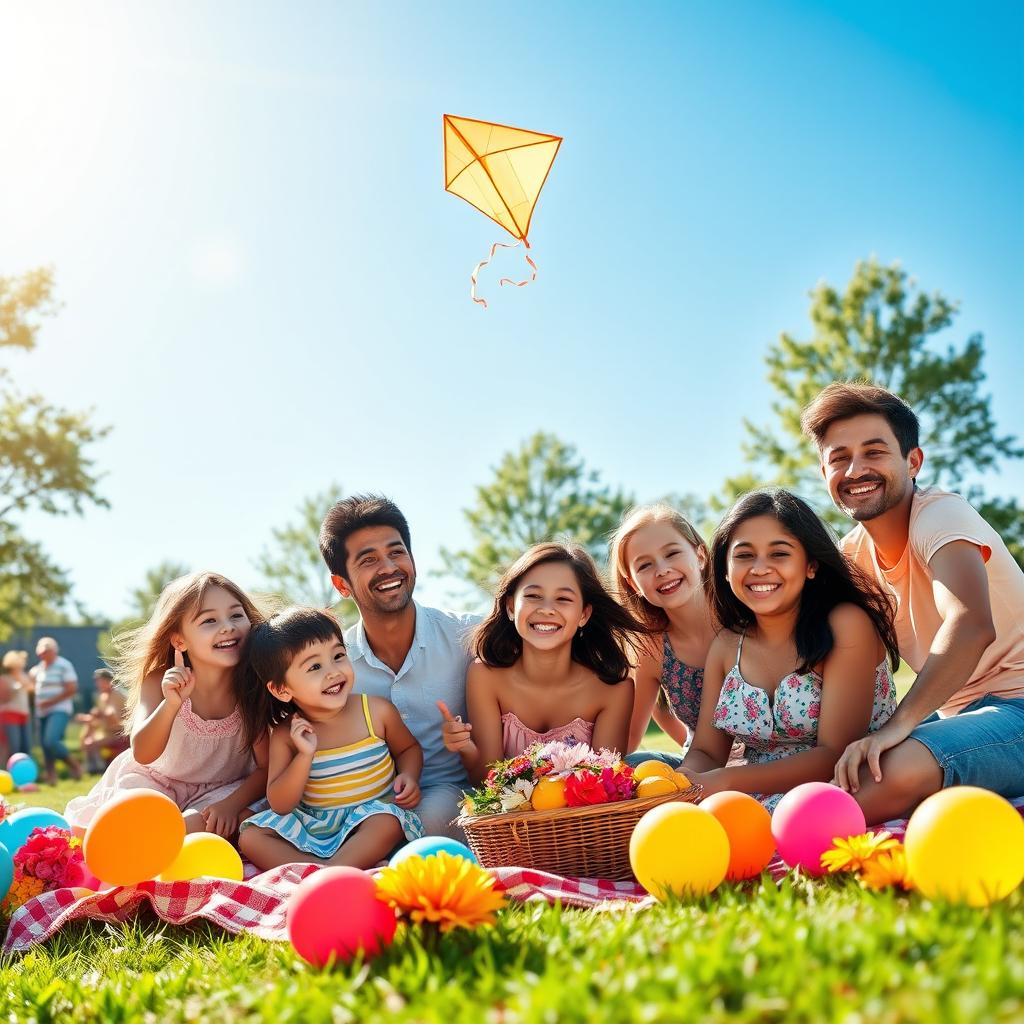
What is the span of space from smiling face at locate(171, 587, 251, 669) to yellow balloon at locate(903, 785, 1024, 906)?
359 centimetres

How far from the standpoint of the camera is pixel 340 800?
469 centimetres

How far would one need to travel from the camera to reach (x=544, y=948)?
232cm

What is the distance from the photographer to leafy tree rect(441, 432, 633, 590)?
31000 millimetres

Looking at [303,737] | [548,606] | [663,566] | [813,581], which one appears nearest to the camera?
[813,581]

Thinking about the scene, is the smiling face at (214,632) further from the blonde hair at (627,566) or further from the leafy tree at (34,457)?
the leafy tree at (34,457)

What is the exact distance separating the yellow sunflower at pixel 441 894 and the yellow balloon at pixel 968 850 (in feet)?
3.66

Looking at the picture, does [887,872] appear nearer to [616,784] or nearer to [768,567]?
[616,784]

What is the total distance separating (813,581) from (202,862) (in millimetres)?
2909

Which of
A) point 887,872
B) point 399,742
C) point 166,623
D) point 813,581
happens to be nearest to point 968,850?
point 887,872

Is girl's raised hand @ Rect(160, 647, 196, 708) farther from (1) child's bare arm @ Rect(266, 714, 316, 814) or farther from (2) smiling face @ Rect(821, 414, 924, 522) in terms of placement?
(2) smiling face @ Rect(821, 414, 924, 522)

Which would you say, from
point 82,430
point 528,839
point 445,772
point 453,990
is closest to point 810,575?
point 528,839

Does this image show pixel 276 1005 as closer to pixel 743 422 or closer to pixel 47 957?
pixel 47 957

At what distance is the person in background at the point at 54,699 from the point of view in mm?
13117

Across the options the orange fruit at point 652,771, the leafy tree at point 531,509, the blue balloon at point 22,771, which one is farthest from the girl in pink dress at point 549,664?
the leafy tree at point 531,509
